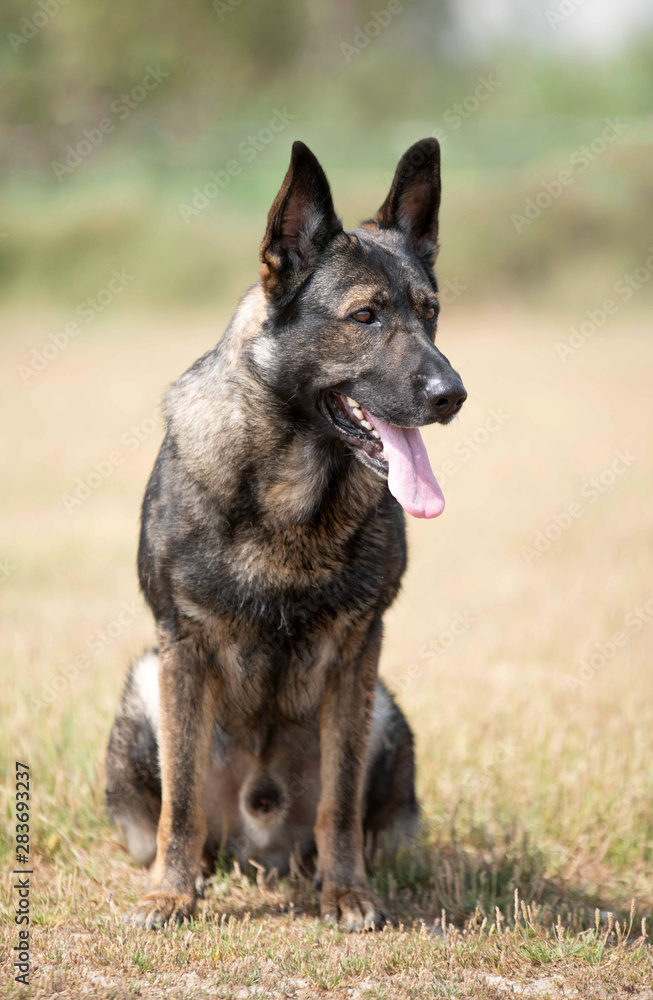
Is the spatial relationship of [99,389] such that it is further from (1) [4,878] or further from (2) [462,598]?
(1) [4,878]

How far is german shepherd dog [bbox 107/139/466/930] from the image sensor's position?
10.7 ft

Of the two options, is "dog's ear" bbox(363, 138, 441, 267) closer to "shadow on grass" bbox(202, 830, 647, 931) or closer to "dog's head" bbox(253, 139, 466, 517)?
"dog's head" bbox(253, 139, 466, 517)

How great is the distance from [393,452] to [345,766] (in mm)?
1224

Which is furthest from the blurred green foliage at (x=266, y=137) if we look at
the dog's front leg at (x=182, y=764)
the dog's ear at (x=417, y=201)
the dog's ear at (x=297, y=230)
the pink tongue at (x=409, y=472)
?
the dog's front leg at (x=182, y=764)

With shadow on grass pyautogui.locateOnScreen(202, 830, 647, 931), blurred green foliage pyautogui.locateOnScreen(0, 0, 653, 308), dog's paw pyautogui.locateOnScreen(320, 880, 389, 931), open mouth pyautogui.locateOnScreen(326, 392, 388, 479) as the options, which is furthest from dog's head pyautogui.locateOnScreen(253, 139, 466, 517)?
blurred green foliage pyautogui.locateOnScreen(0, 0, 653, 308)

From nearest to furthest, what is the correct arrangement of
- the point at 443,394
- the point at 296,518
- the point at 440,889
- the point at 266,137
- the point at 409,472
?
the point at 443,394 → the point at 409,472 → the point at 296,518 → the point at 440,889 → the point at 266,137

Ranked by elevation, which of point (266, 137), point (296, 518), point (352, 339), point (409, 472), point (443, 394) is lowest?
point (296, 518)

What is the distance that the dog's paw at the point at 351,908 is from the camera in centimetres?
345

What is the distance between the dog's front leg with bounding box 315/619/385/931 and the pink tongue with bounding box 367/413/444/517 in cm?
61

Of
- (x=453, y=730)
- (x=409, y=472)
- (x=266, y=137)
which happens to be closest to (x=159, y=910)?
(x=409, y=472)

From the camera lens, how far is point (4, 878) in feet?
12.3

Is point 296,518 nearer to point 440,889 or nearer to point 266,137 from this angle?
point 440,889

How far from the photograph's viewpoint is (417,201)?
3682 mm

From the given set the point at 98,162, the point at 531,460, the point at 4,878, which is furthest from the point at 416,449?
the point at 98,162
